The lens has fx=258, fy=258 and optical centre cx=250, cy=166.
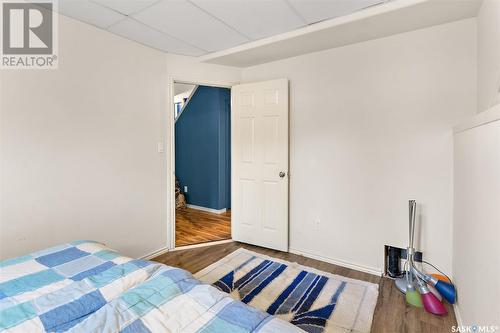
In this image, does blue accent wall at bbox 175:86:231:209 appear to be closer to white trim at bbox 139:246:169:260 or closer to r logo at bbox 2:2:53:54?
white trim at bbox 139:246:169:260

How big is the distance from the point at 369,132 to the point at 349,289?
4.89 feet

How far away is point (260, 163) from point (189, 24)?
66.5 inches

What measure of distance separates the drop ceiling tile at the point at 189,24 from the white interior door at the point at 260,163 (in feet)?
2.22

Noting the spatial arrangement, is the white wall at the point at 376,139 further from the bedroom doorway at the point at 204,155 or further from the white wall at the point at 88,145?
the bedroom doorway at the point at 204,155

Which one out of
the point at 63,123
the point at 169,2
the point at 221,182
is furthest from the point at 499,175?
the point at 221,182

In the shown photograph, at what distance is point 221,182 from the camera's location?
4910mm

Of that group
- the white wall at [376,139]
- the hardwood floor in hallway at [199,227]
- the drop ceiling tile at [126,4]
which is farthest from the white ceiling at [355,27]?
the hardwood floor in hallway at [199,227]

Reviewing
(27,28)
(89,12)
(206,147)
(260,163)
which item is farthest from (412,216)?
(206,147)

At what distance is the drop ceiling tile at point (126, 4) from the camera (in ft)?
6.61

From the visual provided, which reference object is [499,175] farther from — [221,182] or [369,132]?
[221,182]

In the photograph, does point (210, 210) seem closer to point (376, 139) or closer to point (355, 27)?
point (376, 139)

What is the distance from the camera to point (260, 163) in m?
3.25

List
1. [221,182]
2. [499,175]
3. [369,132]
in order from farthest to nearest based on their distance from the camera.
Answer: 1. [221,182]
2. [369,132]
3. [499,175]

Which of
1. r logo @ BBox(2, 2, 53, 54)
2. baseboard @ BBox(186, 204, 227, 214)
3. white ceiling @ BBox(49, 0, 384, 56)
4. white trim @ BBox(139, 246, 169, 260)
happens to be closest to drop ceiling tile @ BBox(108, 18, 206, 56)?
white ceiling @ BBox(49, 0, 384, 56)
